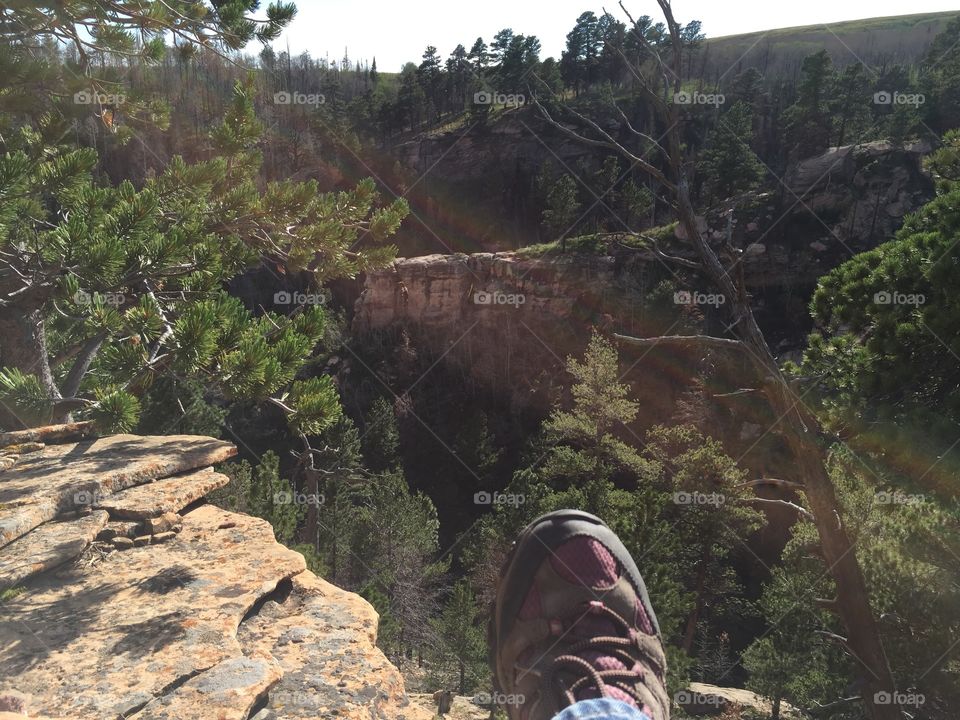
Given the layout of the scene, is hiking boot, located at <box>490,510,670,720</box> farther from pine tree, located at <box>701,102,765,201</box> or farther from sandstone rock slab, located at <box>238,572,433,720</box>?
pine tree, located at <box>701,102,765,201</box>

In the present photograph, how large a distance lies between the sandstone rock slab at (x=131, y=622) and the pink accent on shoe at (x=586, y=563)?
112cm

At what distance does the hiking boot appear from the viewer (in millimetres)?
1893

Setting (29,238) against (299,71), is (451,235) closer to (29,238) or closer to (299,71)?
(299,71)

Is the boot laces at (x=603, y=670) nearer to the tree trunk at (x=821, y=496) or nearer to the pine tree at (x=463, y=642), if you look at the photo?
the tree trunk at (x=821, y=496)

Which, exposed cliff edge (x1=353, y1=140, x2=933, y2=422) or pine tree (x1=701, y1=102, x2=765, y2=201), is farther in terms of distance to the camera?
pine tree (x1=701, y1=102, x2=765, y2=201)

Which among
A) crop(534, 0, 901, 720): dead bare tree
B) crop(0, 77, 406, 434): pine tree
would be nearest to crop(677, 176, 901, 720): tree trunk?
crop(534, 0, 901, 720): dead bare tree

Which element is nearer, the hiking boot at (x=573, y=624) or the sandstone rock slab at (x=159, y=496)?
the hiking boot at (x=573, y=624)

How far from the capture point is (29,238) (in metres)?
2.88

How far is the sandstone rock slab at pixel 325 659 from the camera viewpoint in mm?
1737

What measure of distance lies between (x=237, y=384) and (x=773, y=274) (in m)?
23.9

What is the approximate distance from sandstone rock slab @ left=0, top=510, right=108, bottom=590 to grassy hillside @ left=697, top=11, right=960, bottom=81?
48365 millimetres

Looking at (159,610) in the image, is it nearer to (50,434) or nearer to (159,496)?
(159,496)

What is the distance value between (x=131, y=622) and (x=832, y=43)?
64.8 meters

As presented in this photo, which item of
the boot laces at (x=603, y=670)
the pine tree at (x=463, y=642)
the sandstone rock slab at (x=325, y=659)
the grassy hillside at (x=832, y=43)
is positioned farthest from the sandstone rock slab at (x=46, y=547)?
the grassy hillside at (x=832, y=43)
